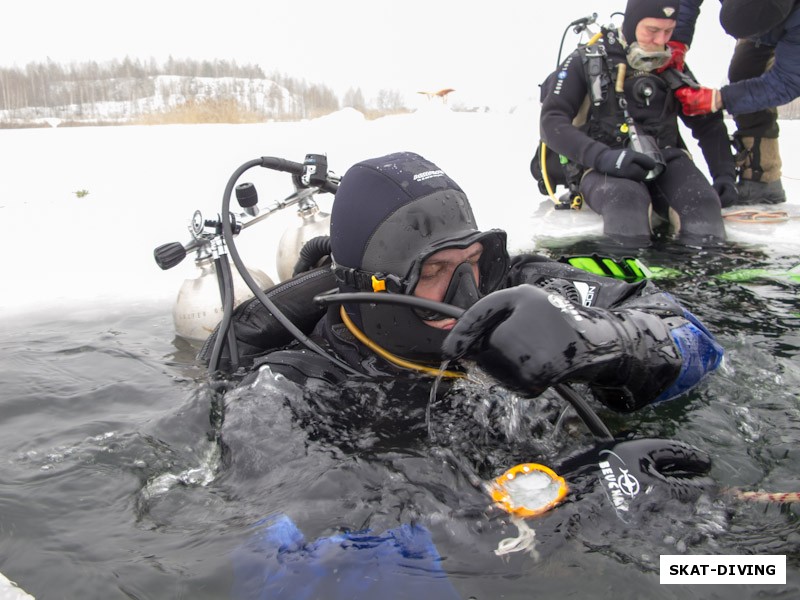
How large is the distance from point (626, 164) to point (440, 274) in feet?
11.3

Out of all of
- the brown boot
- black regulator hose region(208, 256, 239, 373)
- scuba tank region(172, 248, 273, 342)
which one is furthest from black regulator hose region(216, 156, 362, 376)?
the brown boot

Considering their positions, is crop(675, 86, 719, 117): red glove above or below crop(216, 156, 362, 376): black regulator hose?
above

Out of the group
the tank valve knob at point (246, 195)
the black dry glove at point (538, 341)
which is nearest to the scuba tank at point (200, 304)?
the tank valve knob at point (246, 195)

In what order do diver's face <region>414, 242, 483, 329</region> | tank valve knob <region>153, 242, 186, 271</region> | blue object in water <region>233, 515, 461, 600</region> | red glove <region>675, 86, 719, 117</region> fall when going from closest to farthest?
blue object in water <region>233, 515, 461, 600</region>, diver's face <region>414, 242, 483, 329</region>, tank valve knob <region>153, 242, 186, 271</region>, red glove <region>675, 86, 719, 117</region>

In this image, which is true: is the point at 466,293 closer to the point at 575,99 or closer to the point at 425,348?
the point at 425,348

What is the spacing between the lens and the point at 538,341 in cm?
154

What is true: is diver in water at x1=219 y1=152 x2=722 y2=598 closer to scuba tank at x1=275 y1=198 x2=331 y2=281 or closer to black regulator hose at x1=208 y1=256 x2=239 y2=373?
black regulator hose at x1=208 y1=256 x2=239 y2=373

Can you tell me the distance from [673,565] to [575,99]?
4.57 meters

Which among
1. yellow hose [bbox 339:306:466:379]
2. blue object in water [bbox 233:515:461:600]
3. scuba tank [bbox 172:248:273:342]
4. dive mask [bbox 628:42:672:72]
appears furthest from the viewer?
dive mask [bbox 628:42:672:72]

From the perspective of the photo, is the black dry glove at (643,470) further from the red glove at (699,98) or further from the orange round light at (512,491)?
the red glove at (699,98)

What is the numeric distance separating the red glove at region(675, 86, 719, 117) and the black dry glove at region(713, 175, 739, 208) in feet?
2.17

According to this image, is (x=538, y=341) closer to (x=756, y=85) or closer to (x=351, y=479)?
(x=351, y=479)

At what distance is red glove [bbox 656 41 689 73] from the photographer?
5.31m

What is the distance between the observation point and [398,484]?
5.88 ft
